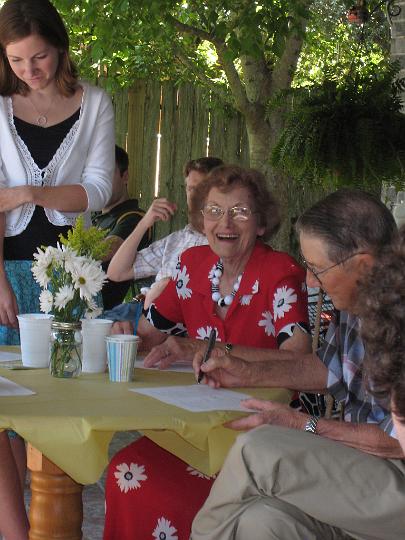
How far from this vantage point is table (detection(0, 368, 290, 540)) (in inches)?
81.7

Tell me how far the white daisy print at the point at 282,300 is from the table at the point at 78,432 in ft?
2.36

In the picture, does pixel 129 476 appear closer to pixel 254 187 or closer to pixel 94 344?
pixel 94 344

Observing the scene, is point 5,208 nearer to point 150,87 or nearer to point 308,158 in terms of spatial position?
point 308,158

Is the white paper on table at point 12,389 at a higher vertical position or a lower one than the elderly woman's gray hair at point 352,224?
lower

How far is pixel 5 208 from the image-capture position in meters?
3.10

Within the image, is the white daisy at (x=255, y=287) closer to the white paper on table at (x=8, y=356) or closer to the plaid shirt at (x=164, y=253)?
the white paper on table at (x=8, y=356)

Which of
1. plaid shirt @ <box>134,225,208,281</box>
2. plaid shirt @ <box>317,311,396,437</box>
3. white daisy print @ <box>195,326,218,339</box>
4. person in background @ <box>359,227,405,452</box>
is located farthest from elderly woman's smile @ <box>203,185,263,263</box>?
person in background @ <box>359,227,405,452</box>

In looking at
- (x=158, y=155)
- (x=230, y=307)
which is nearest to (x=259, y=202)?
(x=230, y=307)

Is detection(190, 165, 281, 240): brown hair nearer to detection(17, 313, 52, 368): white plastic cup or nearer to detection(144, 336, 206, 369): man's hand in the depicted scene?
detection(144, 336, 206, 369): man's hand

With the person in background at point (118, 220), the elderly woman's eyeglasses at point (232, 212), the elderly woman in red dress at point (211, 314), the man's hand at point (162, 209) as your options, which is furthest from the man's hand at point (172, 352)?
the person in background at point (118, 220)

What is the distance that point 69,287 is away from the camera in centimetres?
257

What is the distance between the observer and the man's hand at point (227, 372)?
2621 mm

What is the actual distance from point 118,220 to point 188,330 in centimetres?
226

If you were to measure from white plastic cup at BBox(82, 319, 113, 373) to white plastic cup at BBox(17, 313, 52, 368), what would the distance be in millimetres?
110
